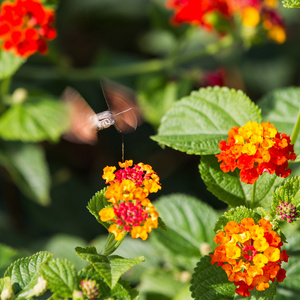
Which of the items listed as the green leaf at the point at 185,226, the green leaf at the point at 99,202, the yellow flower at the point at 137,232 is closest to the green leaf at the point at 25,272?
the green leaf at the point at 99,202

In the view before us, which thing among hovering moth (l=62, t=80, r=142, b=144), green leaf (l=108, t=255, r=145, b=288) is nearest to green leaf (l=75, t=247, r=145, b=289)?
green leaf (l=108, t=255, r=145, b=288)

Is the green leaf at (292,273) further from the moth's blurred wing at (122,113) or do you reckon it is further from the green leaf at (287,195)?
the moth's blurred wing at (122,113)

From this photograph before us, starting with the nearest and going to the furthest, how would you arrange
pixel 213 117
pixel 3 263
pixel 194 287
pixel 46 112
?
pixel 194 287, pixel 213 117, pixel 3 263, pixel 46 112

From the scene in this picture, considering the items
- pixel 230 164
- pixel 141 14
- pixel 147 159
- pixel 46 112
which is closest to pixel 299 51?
pixel 141 14

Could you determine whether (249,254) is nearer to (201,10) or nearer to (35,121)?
(35,121)

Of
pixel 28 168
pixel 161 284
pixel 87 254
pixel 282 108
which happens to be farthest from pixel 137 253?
pixel 87 254

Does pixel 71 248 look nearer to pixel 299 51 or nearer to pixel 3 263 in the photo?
pixel 3 263

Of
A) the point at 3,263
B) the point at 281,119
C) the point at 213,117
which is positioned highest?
the point at 213,117
